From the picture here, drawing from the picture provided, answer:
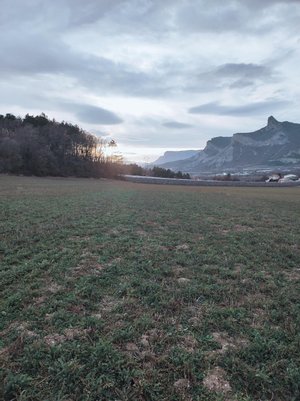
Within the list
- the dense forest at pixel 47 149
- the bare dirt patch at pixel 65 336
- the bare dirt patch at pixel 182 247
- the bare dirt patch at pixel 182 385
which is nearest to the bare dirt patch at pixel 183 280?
the bare dirt patch at pixel 182 247

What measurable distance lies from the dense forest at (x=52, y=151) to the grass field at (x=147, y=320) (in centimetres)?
5151

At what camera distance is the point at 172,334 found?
3.93 metres

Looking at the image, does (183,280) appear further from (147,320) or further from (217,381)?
(217,381)

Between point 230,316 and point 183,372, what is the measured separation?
1.55m

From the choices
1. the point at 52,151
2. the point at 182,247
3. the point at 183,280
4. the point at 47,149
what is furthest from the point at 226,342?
the point at 52,151

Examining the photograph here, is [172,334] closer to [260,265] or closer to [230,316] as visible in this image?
[230,316]

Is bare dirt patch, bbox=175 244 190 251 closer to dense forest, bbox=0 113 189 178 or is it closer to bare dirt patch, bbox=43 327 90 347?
bare dirt patch, bbox=43 327 90 347

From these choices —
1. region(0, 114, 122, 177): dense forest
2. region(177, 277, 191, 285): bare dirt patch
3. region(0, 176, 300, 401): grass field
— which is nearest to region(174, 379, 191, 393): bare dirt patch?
region(0, 176, 300, 401): grass field

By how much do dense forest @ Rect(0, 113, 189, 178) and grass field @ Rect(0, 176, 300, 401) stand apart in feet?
169

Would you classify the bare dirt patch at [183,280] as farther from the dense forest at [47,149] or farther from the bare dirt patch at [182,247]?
the dense forest at [47,149]

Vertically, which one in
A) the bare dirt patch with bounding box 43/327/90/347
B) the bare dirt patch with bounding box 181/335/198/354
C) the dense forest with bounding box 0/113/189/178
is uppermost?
the dense forest with bounding box 0/113/189/178

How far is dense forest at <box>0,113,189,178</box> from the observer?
178 ft

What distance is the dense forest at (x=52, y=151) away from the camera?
54156mm

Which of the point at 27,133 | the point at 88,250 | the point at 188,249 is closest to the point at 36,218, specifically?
the point at 88,250
